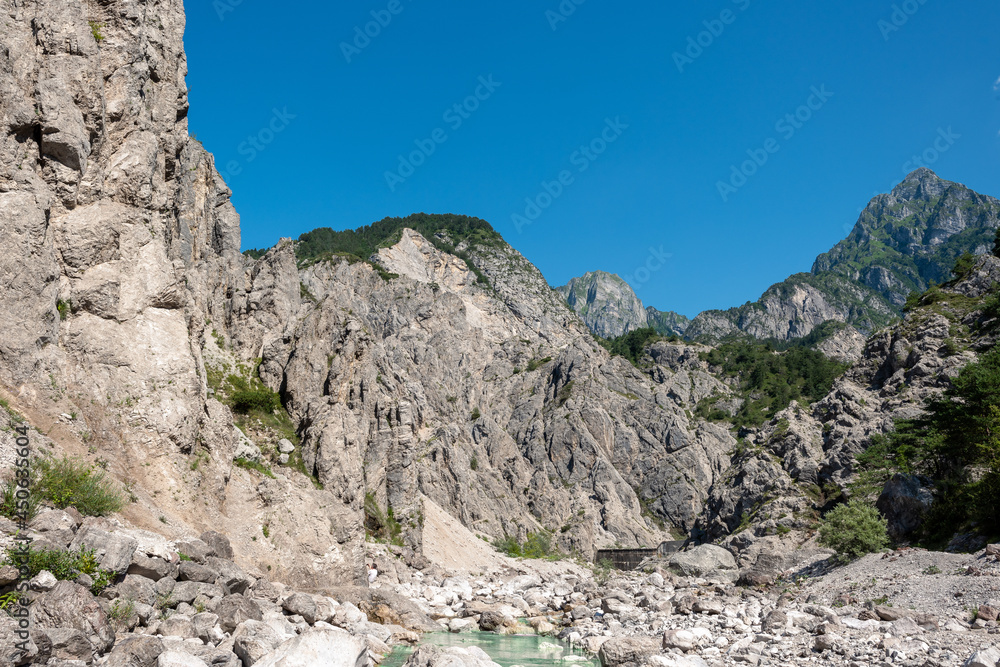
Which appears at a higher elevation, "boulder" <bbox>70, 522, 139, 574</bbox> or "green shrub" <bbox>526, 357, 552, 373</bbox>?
"green shrub" <bbox>526, 357, 552, 373</bbox>

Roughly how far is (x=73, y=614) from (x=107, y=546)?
2.67 m

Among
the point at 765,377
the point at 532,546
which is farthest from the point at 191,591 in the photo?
the point at 765,377

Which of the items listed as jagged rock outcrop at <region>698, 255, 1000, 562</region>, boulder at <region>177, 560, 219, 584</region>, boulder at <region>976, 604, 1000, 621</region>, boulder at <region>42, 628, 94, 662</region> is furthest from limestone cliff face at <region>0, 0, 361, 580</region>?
jagged rock outcrop at <region>698, 255, 1000, 562</region>

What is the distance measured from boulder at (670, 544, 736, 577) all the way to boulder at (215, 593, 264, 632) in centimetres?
3885

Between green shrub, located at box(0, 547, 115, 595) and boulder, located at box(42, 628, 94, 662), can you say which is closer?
boulder, located at box(42, 628, 94, 662)

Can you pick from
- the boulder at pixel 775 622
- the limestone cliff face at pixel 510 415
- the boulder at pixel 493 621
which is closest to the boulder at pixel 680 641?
the boulder at pixel 775 622

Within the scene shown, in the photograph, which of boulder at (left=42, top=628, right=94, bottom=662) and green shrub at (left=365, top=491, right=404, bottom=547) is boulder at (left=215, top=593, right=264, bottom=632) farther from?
green shrub at (left=365, top=491, right=404, bottom=547)

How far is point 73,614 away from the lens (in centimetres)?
1209

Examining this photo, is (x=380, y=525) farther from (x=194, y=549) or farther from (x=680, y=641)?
(x=680, y=641)

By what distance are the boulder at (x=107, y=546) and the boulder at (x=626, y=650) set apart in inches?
530

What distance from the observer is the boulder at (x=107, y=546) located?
562 inches

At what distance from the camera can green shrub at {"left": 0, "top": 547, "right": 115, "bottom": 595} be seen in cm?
1266

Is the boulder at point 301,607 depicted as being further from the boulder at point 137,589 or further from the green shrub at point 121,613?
the green shrub at point 121,613

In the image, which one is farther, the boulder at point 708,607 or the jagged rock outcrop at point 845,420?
the jagged rock outcrop at point 845,420
